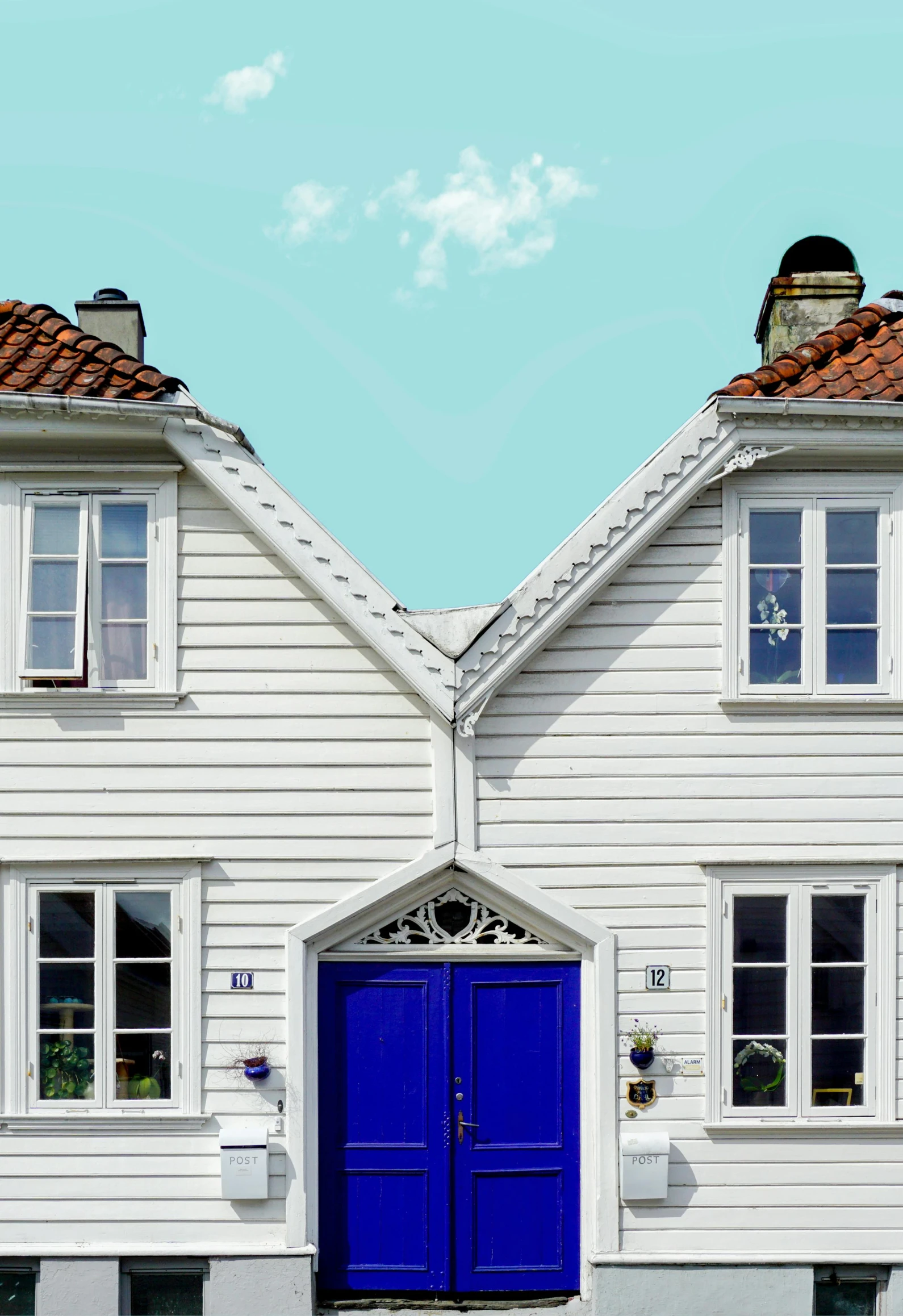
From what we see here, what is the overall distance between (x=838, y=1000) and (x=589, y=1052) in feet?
6.29

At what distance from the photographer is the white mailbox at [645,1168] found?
27.0 feet

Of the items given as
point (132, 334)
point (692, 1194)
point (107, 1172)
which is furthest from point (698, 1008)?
point (132, 334)

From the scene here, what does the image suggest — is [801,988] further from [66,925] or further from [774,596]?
Result: [66,925]

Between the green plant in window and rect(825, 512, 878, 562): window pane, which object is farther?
rect(825, 512, 878, 562): window pane

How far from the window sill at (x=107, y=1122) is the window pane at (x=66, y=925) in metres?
1.16

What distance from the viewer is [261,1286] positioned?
8258mm

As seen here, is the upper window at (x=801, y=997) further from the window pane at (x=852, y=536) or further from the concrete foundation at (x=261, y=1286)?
the concrete foundation at (x=261, y=1286)

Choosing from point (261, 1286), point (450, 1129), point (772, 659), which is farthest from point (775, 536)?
point (261, 1286)

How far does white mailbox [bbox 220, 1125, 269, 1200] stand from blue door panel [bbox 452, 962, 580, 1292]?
1440 mm

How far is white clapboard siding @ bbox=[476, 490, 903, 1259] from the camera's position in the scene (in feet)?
27.5

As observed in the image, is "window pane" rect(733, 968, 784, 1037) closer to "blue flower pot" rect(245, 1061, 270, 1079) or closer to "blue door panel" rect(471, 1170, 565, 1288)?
"blue door panel" rect(471, 1170, 565, 1288)

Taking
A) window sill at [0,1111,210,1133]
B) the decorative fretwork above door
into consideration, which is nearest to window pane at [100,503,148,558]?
the decorative fretwork above door

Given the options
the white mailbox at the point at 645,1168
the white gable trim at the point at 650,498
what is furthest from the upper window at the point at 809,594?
the white mailbox at the point at 645,1168

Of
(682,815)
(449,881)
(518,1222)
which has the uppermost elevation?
(682,815)
